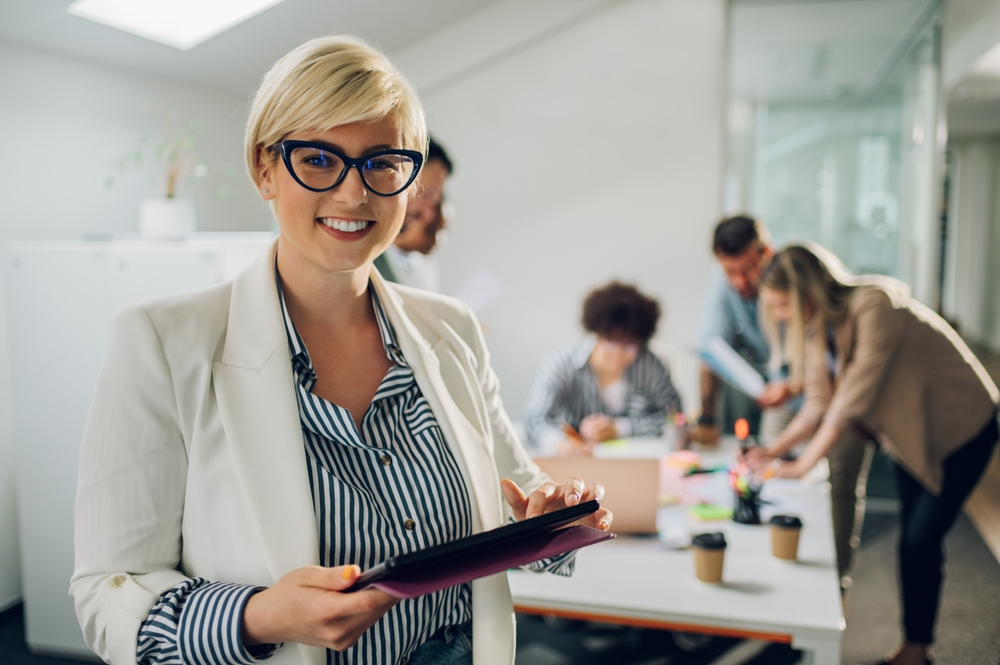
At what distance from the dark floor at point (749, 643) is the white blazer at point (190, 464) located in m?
2.04

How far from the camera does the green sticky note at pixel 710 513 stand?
87.0 inches

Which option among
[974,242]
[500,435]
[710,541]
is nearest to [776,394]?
[710,541]

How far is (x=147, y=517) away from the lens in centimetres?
90

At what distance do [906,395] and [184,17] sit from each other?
3343 mm

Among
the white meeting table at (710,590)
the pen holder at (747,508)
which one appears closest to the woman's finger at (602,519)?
the white meeting table at (710,590)

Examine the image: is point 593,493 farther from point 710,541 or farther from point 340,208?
point 710,541

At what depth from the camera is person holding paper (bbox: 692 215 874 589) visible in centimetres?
304

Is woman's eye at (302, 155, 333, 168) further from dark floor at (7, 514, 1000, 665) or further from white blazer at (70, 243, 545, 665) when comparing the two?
dark floor at (7, 514, 1000, 665)

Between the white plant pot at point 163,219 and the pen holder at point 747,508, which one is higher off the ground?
the white plant pot at point 163,219

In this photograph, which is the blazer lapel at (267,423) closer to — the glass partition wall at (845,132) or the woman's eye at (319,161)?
the woman's eye at (319,161)

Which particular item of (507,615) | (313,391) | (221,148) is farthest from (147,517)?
(221,148)

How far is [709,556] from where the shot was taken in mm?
1731

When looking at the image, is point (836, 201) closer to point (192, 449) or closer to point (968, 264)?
point (192, 449)

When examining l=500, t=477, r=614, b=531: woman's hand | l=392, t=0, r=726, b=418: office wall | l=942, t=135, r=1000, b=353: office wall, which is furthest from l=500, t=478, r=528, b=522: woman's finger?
l=942, t=135, r=1000, b=353: office wall
